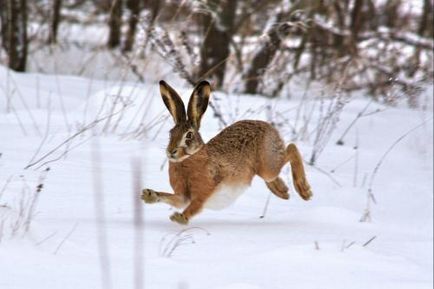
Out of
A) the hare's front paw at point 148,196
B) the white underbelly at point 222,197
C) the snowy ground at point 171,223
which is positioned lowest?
the snowy ground at point 171,223

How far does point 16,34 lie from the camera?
8.75 metres

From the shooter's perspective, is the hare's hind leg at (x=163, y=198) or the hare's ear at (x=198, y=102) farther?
the hare's hind leg at (x=163, y=198)

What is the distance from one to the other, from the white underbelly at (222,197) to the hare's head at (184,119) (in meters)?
0.35

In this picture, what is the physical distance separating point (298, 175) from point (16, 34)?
18.3 ft

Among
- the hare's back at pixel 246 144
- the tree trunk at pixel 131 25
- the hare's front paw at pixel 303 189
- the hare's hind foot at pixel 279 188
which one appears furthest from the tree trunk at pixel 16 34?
the hare's front paw at pixel 303 189

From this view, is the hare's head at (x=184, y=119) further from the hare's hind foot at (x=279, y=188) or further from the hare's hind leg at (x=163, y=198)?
the hare's hind foot at (x=279, y=188)

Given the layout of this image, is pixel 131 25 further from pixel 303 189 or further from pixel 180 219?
pixel 180 219

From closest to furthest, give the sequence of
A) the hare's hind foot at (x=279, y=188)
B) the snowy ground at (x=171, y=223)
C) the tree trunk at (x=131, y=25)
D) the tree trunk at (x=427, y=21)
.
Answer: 1. the snowy ground at (x=171, y=223)
2. the hare's hind foot at (x=279, y=188)
3. the tree trunk at (x=427, y=21)
4. the tree trunk at (x=131, y=25)

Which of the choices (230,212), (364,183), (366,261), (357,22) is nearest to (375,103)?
(357,22)

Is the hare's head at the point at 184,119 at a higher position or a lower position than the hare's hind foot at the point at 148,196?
higher

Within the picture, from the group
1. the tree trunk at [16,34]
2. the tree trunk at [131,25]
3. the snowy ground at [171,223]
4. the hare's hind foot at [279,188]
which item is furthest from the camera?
the tree trunk at [131,25]

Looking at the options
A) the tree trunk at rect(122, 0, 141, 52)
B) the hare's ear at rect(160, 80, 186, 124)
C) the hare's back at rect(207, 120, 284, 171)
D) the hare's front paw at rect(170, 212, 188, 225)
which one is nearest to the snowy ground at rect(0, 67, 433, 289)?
the hare's front paw at rect(170, 212, 188, 225)

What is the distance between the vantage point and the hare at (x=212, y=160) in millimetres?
3158

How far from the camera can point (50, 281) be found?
8.83 ft
